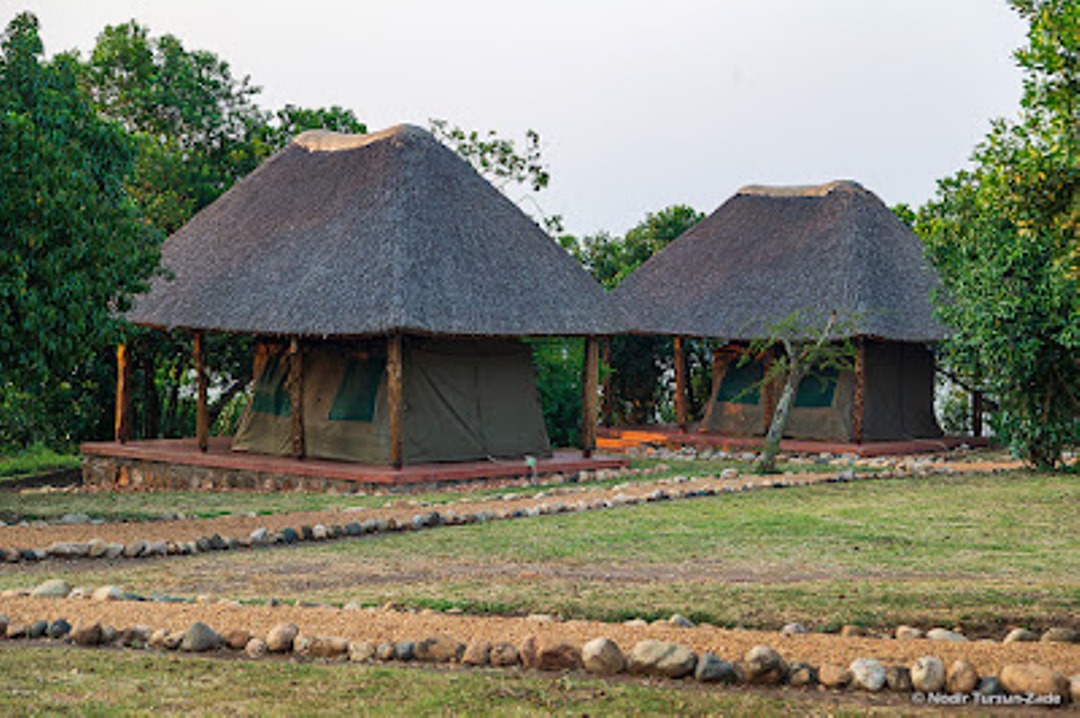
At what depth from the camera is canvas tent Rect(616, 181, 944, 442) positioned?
2231cm

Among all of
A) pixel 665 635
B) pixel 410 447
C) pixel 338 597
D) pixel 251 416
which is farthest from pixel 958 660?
pixel 251 416

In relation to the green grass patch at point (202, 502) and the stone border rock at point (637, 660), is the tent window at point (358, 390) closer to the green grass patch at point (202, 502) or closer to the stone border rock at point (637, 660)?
the green grass patch at point (202, 502)

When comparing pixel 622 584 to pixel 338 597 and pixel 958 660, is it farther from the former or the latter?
pixel 958 660

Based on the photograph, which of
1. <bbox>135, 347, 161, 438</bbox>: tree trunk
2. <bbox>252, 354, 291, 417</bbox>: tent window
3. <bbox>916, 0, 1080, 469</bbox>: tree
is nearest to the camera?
<bbox>916, 0, 1080, 469</bbox>: tree

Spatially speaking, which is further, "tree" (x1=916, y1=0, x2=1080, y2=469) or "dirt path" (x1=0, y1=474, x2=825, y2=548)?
"tree" (x1=916, y1=0, x2=1080, y2=469)

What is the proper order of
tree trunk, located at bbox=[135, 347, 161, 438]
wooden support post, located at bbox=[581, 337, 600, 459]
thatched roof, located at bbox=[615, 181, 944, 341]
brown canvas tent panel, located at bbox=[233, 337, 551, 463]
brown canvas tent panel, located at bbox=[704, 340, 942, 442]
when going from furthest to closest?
tree trunk, located at bbox=[135, 347, 161, 438]
brown canvas tent panel, located at bbox=[704, 340, 942, 442]
thatched roof, located at bbox=[615, 181, 944, 341]
wooden support post, located at bbox=[581, 337, 600, 459]
brown canvas tent panel, located at bbox=[233, 337, 551, 463]

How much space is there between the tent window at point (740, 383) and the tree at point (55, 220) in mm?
12154

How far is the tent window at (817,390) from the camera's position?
74.3 feet

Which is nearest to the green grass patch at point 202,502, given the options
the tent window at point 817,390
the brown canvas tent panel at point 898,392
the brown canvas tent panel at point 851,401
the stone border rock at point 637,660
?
the brown canvas tent panel at point 851,401

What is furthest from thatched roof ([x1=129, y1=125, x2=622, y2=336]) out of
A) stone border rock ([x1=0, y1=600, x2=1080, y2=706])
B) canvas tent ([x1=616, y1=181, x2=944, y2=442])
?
stone border rock ([x1=0, y1=600, x2=1080, y2=706])

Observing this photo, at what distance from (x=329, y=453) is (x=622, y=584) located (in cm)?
1050

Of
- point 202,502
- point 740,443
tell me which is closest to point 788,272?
point 740,443

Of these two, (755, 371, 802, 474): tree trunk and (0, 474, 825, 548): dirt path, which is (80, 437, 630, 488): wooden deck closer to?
(0, 474, 825, 548): dirt path

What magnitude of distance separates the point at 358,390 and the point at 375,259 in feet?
6.15
